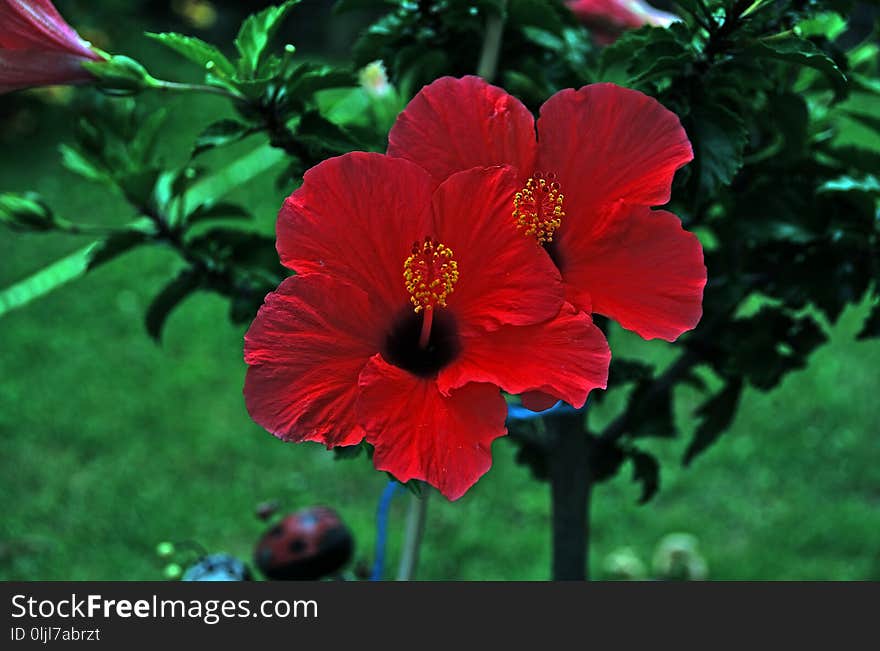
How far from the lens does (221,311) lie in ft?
10.9

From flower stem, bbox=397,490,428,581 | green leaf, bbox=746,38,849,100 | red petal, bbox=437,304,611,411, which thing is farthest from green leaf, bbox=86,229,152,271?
green leaf, bbox=746,38,849,100

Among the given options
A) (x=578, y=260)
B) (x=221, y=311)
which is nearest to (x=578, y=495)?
(x=578, y=260)

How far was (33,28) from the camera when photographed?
777mm

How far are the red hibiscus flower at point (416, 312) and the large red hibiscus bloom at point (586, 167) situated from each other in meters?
0.03

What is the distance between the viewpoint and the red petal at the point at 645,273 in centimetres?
67

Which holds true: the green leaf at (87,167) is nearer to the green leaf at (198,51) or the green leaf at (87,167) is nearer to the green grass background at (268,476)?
the green leaf at (198,51)

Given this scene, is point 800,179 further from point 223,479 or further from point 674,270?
point 223,479

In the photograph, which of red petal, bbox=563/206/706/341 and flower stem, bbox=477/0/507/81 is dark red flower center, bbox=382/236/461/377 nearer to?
red petal, bbox=563/206/706/341

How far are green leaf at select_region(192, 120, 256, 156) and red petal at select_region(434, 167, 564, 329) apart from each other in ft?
0.85

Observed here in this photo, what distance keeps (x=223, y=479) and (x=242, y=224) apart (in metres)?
1.09

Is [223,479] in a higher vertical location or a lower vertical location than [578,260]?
higher

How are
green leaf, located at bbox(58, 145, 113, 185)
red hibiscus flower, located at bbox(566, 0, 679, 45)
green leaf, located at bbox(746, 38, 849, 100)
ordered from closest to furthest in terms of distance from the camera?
green leaf, located at bbox(746, 38, 849, 100), green leaf, located at bbox(58, 145, 113, 185), red hibiscus flower, located at bbox(566, 0, 679, 45)

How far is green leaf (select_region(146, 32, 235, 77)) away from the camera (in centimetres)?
78
